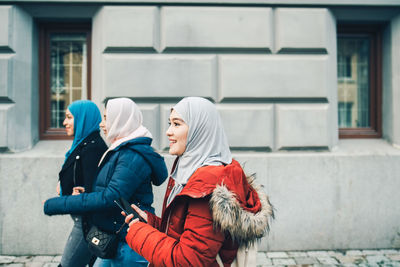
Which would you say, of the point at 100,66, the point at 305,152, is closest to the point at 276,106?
the point at 305,152

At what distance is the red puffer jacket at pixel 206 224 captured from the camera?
1274mm

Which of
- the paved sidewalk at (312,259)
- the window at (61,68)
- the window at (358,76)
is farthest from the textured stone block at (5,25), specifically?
the window at (358,76)

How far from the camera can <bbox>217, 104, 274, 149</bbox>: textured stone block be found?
4109 millimetres

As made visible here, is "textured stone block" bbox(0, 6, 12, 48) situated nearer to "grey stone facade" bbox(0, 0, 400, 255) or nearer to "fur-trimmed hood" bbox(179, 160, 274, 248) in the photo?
"grey stone facade" bbox(0, 0, 400, 255)

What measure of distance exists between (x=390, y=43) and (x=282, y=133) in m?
2.09

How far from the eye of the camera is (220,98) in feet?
13.6

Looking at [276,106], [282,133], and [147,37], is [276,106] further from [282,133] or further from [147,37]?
[147,37]

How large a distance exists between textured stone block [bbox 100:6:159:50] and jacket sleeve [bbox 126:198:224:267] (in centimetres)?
316

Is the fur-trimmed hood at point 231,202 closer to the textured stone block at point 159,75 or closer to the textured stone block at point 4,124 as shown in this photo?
the textured stone block at point 159,75

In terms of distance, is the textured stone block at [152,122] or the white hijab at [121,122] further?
the textured stone block at [152,122]

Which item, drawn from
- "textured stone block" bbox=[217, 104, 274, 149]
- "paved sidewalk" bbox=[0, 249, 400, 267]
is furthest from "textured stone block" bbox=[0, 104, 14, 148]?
"textured stone block" bbox=[217, 104, 274, 149]

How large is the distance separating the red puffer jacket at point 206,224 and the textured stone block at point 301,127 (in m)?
2.80

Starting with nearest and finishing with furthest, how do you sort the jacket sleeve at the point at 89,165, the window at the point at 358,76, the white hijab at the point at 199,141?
the white hijab at the point at 199,141 < the jacket sleeve at the point at 89,165 < the window at the point at 358,76

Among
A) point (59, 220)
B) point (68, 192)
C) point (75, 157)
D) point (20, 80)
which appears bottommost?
point (59, 220)
